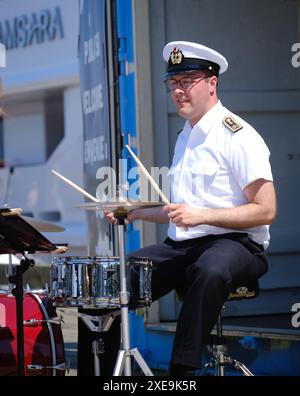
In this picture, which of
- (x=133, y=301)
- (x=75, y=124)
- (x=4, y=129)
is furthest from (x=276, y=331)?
(x=4, y=129)

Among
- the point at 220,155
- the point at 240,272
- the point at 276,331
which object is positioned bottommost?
the point at 276,331

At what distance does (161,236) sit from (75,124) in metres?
7.56

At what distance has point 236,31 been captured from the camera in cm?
639

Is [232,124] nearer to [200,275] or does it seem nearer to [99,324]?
[200,275]

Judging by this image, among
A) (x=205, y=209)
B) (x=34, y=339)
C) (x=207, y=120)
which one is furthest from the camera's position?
(x=34, y=339)

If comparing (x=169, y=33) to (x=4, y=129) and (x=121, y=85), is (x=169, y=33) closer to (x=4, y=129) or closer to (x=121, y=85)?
(x=121, y=85)

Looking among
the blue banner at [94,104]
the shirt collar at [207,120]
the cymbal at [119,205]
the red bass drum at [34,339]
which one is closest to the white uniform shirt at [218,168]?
the shirt collar at [207,120]

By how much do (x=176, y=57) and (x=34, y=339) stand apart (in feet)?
5.12

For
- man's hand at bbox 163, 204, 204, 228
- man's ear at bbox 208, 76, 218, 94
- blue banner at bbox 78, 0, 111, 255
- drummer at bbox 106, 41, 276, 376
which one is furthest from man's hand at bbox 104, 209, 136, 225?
blue banner at bbox 78, 0, 111, 255

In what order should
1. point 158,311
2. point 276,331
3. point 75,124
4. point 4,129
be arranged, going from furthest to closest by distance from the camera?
point 4,129 → point 75,124 → point 158,311 → point 276,331

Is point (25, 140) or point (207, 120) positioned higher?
point (25, 140)

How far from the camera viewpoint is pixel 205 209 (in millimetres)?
4500

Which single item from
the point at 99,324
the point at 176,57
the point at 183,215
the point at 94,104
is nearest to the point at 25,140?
the point at 94,104

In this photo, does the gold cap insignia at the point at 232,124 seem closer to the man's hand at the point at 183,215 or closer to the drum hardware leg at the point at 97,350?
the man's hand at the point at 183,215
